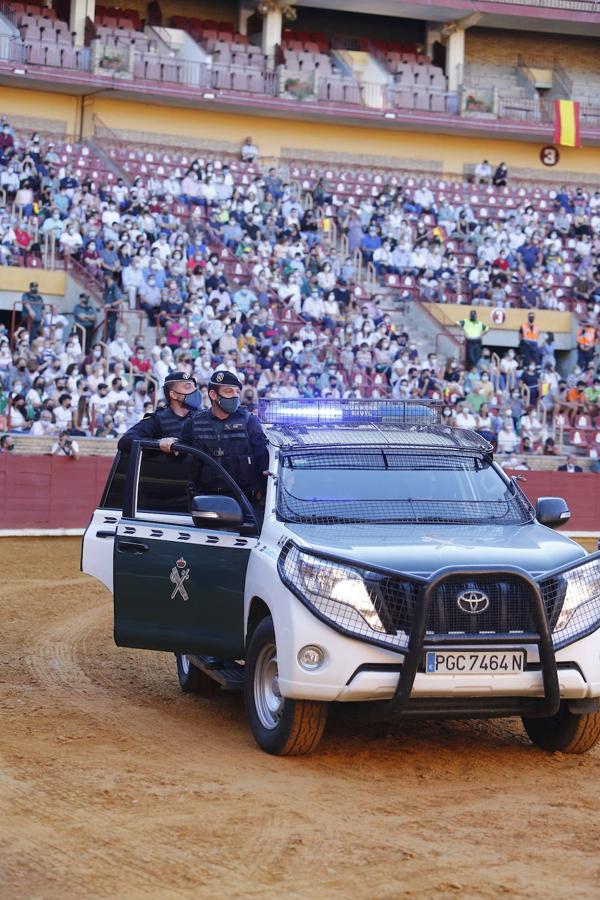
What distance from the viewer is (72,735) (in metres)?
7.77

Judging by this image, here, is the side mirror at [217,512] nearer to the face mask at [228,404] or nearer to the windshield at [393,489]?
the windshield at [393,489]

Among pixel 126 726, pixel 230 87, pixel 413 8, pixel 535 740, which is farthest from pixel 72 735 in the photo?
pixel 413 8

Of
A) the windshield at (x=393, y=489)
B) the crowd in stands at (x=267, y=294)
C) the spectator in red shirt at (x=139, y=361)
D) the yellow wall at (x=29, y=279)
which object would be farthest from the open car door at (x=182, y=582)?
the yellow wall at (x=29, y=279)

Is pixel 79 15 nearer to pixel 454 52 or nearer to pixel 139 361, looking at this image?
pixel 454 52

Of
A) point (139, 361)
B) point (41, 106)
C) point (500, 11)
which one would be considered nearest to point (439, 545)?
point (139, 361)

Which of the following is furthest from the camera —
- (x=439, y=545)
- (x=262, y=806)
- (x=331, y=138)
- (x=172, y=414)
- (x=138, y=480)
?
(x=331, y=138)

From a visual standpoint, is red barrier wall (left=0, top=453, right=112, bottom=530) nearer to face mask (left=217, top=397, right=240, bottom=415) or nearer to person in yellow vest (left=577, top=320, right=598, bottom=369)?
person in yellow vest (left=577, top=320, right=598, bottom=369)

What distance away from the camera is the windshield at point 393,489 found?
7.96m

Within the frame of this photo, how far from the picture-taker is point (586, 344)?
3116 centimetres

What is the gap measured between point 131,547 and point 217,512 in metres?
0.87

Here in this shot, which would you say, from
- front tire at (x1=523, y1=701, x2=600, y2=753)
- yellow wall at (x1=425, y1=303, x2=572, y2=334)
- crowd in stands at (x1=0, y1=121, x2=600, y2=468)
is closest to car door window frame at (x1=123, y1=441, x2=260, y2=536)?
front tire at (x1=523, y1=701, x2=600, y2=753)

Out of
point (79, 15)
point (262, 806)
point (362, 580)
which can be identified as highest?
point (79, 15)

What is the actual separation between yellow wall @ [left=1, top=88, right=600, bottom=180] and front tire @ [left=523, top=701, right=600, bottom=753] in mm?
31478

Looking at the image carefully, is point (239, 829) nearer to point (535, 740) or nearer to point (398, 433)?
point (535, 740)
